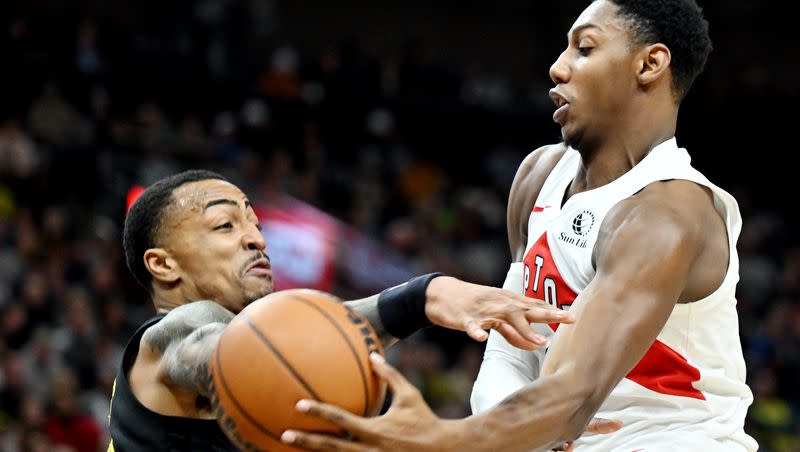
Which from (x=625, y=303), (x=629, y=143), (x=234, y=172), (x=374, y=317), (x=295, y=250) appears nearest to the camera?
(x=625, y=303)

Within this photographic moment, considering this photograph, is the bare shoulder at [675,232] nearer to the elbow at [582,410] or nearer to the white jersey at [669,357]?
the white jersey at [669,357]

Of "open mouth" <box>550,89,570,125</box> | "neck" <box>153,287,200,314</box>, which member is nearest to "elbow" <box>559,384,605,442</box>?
"open mouth" <box>550,89,570,125</box>

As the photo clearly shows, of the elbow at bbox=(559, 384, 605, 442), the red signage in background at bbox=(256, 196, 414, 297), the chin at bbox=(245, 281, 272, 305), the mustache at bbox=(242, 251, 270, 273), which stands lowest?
the red signage in background at bbox=(256, 196, 414, 297)

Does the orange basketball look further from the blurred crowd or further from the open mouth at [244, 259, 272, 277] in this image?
the blurred crowd

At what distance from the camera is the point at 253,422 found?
107 inches

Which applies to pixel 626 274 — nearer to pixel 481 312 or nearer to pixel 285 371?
pixel 481 312

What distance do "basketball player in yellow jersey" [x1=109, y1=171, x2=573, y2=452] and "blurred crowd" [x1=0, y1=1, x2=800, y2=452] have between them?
4990 millimetres

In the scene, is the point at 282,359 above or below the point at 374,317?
above

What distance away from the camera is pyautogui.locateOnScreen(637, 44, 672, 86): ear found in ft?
11.6

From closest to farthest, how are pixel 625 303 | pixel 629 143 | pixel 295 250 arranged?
pixel 625 303
pixel 629 143
pixel 295 250

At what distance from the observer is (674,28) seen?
140 inches

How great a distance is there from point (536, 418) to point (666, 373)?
2.22ft

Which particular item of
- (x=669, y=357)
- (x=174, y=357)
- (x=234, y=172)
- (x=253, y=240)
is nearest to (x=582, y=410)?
(x=669, y=357)

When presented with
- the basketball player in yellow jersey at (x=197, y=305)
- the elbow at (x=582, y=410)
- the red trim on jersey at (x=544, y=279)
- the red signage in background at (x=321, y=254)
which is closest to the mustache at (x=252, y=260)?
the basketball player in yellow jersey at (x=197, y=305)
